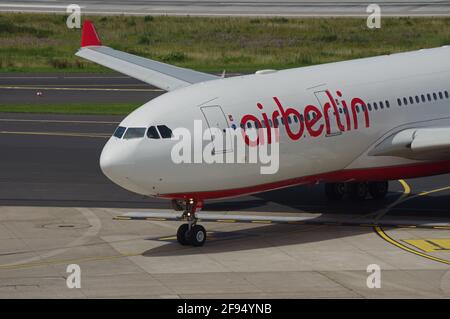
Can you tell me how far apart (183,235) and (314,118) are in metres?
6.13

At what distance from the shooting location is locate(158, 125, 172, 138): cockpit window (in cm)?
3738

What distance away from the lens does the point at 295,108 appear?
4022 centimetres

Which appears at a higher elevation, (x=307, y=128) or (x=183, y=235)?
(x=307, y=128)

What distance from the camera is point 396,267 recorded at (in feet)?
118

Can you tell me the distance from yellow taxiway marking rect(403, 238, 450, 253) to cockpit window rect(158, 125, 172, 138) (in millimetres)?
9032

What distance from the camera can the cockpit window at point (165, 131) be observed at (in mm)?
37375

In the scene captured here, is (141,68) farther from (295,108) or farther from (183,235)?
(183,235)

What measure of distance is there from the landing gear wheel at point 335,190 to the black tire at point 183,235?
968 cm

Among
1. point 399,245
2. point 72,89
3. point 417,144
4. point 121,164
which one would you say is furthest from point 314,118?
point 72,89

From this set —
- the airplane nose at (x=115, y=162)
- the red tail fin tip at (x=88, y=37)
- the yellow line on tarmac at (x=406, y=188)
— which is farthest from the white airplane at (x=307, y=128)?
the red tail fin tip at (x=88, y=37)

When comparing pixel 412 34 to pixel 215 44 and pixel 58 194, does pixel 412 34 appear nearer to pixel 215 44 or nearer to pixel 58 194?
pixel 215 44

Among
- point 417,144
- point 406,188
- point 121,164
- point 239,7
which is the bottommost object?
point 406,188

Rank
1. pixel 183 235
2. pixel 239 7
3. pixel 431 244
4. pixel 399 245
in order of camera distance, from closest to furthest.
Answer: pixel 183 235 → pixel 399 245 → pixel 431 244 → pixel 239 7

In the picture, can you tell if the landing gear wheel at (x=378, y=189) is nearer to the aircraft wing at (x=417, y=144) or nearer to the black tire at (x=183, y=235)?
the aircraft wing at (x=417, y=144)
